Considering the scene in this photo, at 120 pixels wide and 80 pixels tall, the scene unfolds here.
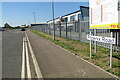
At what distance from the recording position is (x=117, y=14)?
600 centimetres

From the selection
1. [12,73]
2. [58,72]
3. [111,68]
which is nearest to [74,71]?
[58,72]

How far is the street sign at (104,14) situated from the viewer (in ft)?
19.9

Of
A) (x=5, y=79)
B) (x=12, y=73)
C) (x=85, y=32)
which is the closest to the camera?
(x=5, y=79)

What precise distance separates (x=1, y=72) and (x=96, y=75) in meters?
3.43

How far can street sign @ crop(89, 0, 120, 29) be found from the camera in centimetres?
606

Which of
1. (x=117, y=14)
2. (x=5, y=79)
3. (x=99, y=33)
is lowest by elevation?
(x=5, y=79)

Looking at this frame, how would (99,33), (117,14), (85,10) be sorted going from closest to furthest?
(117,14) < (99,33) < (85,10)

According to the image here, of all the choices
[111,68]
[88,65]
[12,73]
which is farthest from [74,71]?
[12,73]

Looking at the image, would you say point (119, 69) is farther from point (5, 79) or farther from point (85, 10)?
point (85, 10)

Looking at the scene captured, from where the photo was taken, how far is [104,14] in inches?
269

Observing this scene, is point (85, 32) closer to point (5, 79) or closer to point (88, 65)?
point (88, 65)

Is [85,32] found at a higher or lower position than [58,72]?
higher

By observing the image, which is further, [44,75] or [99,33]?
[99,33]

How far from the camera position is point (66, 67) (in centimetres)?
577
